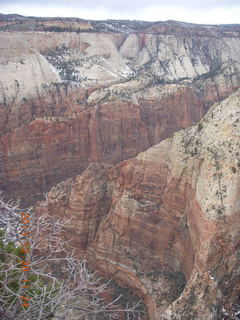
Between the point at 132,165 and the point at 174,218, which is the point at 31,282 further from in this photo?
the point at 132,165

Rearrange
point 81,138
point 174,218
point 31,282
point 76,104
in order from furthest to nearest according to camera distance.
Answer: point 76,104 → point 81,138 → point 174,218 → point 31,282

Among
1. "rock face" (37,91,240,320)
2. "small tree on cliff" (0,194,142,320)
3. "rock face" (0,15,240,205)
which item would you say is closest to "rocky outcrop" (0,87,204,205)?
"rock face" (0,15,240,205)

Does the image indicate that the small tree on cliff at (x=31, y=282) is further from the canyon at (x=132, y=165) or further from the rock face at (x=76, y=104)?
the rock face at (x=76, y=104)

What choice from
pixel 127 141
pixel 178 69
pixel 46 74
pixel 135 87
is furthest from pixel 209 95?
pixel 178 69

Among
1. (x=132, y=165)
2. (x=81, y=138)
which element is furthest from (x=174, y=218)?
(x=81, y=138)

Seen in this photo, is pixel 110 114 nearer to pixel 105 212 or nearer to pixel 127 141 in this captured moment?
pixel 127 141
